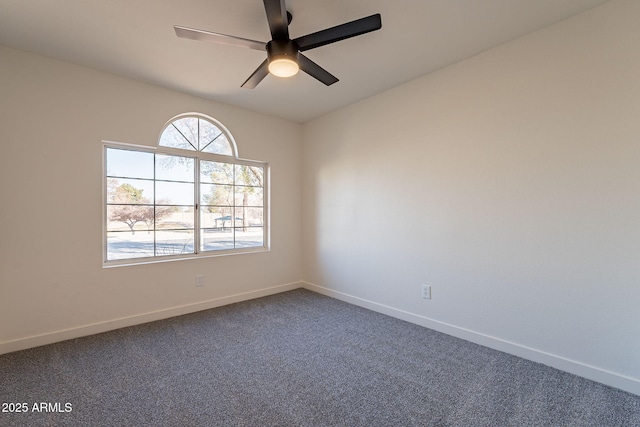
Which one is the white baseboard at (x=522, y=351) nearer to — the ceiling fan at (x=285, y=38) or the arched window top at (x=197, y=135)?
the ceiling fan at (x=285, y=38)

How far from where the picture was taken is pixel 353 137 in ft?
11.7

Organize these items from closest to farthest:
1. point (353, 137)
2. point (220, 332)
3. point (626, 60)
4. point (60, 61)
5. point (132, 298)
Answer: point (626, 60) < point (60, 61) < point (220, 332) < point (132, 298) < point (353, 137)

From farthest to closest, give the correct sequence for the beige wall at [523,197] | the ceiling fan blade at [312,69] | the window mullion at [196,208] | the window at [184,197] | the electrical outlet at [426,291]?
the window mullion at [196,208] → the window at [184,197] → the electrical outlet at [426,291] → the ceiling fan blade at [312,69] → the beige wall at [523,197]

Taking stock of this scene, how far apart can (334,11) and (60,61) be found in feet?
8.31

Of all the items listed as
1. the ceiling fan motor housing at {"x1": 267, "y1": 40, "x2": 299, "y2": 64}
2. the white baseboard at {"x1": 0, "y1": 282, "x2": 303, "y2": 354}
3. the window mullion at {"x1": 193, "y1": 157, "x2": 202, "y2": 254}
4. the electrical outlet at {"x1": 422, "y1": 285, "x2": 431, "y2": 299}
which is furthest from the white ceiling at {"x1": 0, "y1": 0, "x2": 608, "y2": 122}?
the white baseboard at {"x1": 0, "y1": 282, "x2": 303, "y2": 354}

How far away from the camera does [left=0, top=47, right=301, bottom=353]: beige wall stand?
2.36 m

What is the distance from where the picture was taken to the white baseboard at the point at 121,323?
2381mm

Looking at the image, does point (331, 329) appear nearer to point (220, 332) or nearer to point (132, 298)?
point (220, 332)

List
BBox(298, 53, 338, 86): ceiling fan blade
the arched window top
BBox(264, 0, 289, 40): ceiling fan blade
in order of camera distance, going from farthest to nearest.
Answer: the arched window top → BBox(298, 53, 338, 86): ceiling fan blade → BBox(264, 0, 289, 40): ceiling fan blade

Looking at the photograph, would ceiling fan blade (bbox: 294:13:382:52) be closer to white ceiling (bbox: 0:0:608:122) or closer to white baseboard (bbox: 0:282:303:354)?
white ceiling (bbox: 0:0:608:122)

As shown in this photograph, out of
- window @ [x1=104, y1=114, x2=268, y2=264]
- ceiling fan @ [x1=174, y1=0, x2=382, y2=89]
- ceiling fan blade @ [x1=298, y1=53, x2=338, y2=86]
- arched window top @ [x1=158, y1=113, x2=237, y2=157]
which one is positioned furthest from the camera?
arched window top @ [x1=158, y1=113, x2=237, y2=157]

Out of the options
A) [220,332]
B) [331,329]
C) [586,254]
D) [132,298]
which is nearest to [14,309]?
[132,298]

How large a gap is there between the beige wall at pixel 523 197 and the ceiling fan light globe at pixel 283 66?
1.54 metres

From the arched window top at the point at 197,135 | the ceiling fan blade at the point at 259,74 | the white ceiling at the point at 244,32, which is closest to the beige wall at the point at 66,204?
the arched window top at the point at 197,135
